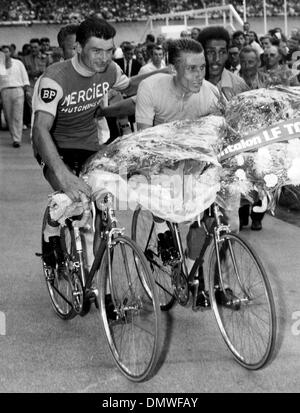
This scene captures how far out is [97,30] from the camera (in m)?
5.30

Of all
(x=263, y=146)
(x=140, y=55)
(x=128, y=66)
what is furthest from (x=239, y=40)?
(x=263, y=146)

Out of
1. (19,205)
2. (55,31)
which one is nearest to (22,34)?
(55,31)

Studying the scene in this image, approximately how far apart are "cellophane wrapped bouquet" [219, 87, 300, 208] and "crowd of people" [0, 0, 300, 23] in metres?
A: 27.8

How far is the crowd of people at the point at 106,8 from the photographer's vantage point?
107 ft

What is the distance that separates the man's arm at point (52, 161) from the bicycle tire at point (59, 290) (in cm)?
59

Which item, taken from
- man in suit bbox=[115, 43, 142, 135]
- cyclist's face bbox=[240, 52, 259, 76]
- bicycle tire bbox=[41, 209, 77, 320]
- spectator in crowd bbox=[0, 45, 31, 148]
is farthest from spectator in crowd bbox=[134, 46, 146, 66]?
bicycle tire bbox=[41, 209, 77, 320]

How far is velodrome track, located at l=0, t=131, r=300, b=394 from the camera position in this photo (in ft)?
14.8

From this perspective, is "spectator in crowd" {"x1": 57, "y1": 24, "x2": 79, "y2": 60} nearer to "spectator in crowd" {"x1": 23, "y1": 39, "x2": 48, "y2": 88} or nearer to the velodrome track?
the velodrome track

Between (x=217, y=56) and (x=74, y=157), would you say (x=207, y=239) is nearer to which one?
(x=74, y=157)

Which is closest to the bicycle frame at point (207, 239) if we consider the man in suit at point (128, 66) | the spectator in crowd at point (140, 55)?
the man in suit at point (128, 66)

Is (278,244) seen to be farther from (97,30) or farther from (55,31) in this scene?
(55,31)

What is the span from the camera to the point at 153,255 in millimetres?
5715

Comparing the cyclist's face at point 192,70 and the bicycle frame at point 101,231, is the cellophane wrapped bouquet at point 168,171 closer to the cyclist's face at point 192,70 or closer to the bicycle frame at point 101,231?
the bicycle frame at point 101,231
